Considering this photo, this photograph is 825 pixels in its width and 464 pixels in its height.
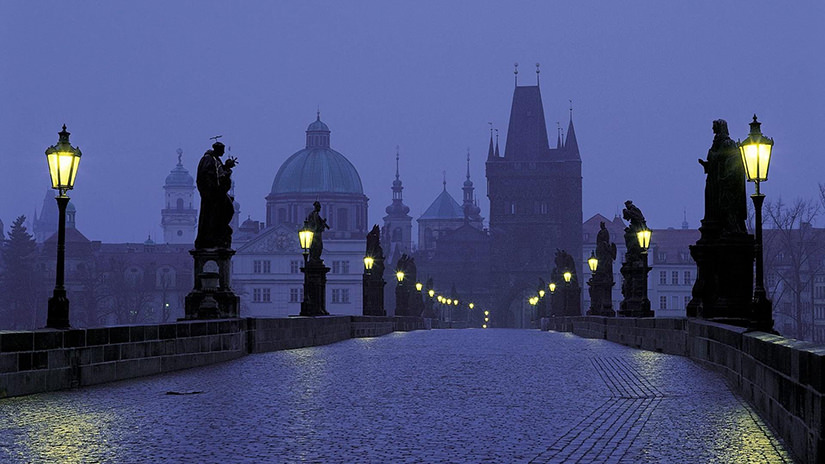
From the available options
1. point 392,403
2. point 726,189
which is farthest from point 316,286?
point 392,403

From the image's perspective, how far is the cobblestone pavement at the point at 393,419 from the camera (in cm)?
949

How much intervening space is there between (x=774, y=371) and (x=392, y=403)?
4.68m

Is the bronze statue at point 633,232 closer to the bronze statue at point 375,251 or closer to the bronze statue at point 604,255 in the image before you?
the bronze statue at point 604,255

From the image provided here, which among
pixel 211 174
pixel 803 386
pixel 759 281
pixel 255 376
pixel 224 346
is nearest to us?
pixel 803 386

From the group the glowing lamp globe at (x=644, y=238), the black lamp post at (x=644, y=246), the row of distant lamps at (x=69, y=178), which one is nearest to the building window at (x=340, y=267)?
the black lamp post at (x=644, y=246)

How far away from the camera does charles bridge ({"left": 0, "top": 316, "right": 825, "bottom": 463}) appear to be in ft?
31.1

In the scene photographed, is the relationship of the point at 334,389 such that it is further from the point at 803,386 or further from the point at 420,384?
the point at 803,386

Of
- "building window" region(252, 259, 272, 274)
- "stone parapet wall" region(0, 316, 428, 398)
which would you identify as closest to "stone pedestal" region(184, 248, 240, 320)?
"stone parapet wall" region(0, 316, 428, 398)

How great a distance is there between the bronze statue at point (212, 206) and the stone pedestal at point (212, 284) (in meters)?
0.24

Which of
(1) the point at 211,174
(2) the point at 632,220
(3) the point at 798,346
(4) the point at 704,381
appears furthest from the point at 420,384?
(2) the point at 632,220

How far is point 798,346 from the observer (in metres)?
9.02

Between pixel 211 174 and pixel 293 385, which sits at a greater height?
pixel 211 174

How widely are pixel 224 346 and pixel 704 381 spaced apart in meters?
9.39

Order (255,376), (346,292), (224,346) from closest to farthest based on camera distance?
(255,376) → (224,346) → (346,292)
